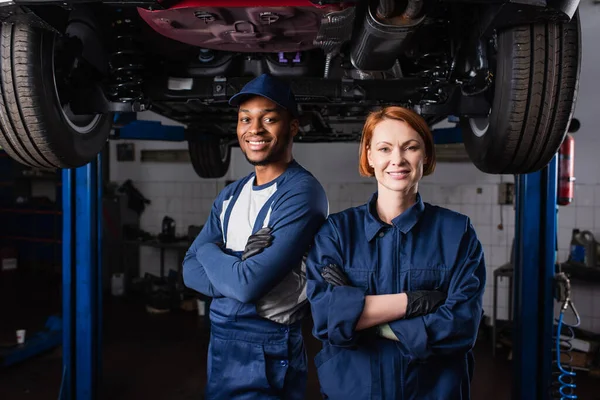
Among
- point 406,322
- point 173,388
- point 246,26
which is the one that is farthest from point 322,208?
point 173,388

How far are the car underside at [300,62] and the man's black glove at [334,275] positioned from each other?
1.96 feet

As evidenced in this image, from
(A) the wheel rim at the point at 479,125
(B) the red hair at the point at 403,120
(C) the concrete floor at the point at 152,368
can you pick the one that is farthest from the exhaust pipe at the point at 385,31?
(C) the concrete floor at the point at 152,368

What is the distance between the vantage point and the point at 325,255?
113cm

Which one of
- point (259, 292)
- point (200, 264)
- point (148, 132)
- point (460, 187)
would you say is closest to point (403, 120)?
point (259, 292)

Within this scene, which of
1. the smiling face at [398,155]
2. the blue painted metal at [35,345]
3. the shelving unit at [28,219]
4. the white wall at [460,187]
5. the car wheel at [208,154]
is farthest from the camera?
the shelving unit at [28,219]

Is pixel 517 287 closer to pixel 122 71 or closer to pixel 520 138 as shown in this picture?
pixel 520 138

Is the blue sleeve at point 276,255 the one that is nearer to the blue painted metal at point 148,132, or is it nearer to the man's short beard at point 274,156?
the man's short beard at point 274,156

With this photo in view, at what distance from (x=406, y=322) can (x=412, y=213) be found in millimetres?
252

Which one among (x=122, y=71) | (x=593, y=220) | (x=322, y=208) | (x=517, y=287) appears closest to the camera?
(x=322, y=208)

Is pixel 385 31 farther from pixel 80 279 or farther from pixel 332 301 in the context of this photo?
pixel 80 279

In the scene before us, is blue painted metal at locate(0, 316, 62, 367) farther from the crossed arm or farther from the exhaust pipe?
the exhaust pipe

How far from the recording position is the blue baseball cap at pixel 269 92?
1377 mm

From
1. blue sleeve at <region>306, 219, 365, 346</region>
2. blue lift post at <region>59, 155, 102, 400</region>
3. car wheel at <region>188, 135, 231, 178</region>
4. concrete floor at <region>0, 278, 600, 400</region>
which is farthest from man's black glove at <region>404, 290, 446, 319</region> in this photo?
car wheel at <region>188, 135, 231, 178</region>

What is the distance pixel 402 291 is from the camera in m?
1.08
